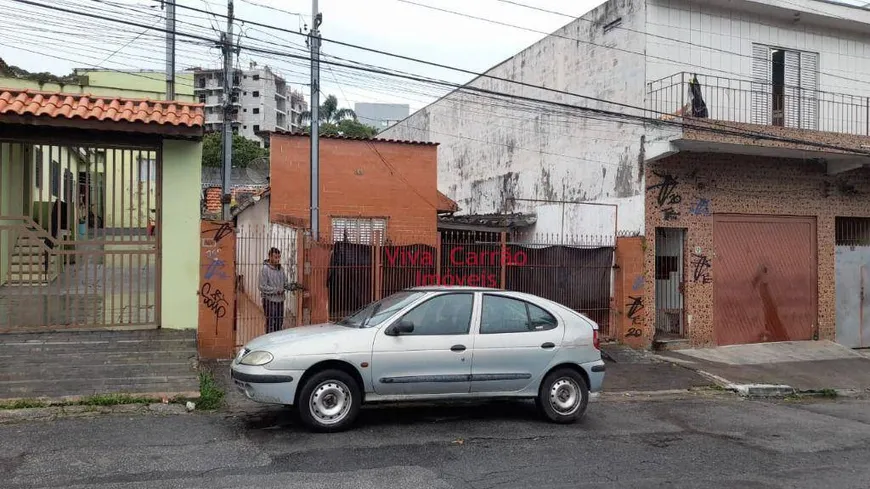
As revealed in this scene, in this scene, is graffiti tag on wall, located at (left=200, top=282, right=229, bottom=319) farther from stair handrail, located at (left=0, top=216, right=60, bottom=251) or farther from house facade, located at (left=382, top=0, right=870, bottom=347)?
house facade, located at (left=382, top=0, right=870, bottom=347)

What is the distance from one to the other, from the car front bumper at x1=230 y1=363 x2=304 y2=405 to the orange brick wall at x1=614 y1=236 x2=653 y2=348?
8.18m

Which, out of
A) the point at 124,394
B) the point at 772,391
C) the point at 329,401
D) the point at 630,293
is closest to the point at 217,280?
the point at 124,394

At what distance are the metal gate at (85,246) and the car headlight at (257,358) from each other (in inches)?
135

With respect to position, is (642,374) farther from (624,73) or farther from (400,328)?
(624,73)

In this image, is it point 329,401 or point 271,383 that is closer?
point 271,383

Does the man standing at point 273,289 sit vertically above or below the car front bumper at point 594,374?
above

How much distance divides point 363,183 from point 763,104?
9.09m

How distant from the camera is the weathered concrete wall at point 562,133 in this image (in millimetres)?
13711

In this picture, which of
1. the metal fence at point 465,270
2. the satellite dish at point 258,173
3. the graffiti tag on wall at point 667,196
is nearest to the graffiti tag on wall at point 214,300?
the metal fence at point 465,270

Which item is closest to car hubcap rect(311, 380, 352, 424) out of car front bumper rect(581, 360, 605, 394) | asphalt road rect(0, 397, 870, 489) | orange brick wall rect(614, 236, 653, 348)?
asphalt road rect(0, 397, 870, 489)

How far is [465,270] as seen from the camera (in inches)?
468

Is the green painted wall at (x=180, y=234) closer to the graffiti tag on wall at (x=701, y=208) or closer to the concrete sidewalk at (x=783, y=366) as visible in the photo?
the concrete sidewalk at (x=783, y=366)

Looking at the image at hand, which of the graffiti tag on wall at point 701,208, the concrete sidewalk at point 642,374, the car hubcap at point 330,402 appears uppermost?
Result: the graffiti tag on wall at point 701,208

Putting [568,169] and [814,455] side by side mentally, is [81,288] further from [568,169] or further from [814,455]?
[568,169]
